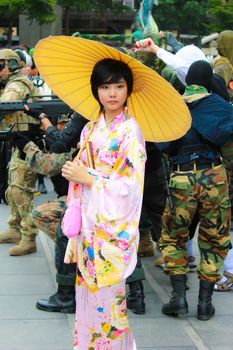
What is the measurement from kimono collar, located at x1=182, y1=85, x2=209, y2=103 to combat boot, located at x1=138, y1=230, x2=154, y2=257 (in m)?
1.73

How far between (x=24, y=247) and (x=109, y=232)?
9.93ft

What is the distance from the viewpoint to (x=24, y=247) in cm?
621

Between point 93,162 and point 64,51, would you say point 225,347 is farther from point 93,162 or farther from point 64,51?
point 64,51

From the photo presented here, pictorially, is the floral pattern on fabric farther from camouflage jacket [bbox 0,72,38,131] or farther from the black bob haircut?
camouflage jacket [bbox 0,72,38,131]

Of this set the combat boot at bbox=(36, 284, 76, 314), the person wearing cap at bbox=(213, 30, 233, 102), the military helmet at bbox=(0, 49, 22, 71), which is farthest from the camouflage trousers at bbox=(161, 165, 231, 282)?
the military helmet at bbox=(0, 49, 22, 71)

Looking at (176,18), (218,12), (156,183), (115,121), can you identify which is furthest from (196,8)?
(115,121)

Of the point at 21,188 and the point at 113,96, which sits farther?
the point at 21,188

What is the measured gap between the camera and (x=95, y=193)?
3.33 meters

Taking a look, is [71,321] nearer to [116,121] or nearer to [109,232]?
[109,232]

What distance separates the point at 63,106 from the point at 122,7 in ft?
85.1

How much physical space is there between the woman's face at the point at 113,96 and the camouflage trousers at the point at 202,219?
1.16 metres

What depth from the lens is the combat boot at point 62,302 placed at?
4.71 m

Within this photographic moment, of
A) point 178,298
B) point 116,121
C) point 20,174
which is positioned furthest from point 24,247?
point 116,121

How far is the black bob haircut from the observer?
11.3 ft
